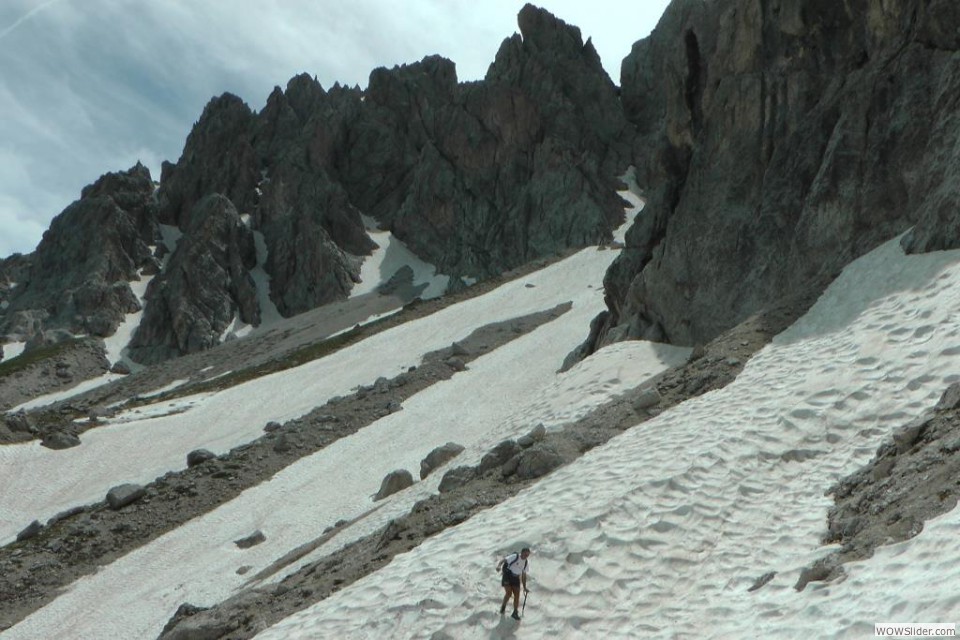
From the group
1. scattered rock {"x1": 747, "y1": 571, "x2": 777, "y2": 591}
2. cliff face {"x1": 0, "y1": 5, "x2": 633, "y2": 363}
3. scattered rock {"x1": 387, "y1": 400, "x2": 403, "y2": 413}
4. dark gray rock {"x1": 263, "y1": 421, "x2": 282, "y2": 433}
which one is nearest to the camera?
scattered rock {"x1": 747, "y1": 571, "x2": 777, "y2": 591}

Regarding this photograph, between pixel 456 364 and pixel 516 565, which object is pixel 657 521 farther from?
pixel 456 364

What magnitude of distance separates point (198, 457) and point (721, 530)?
88.1 feet

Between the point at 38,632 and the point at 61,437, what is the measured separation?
16464 millimetres

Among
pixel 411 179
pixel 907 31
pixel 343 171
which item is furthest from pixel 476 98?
pixel 907 31

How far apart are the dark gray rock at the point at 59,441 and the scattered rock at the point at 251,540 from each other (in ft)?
51.7

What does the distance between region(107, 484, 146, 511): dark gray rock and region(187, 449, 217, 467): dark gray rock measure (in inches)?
109

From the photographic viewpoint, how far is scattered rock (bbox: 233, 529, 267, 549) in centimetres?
2823

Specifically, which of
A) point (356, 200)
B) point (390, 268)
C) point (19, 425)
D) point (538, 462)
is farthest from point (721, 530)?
point (356, 200)

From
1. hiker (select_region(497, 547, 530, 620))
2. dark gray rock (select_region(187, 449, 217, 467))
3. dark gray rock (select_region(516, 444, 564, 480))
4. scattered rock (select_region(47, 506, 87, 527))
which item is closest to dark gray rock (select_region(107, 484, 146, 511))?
scattered rock (select_region(47, 506, 87, 527))

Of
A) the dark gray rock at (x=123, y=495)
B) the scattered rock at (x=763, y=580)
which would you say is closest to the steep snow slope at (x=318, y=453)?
the dark gray rock at (x=123, y=495)

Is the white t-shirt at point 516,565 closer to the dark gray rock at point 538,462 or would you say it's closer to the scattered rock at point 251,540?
the dark gray rock at point 538,462

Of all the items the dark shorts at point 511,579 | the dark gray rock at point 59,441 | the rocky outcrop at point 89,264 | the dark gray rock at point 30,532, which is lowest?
the dark shorts at point 511,579

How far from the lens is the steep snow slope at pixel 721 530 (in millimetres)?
11188

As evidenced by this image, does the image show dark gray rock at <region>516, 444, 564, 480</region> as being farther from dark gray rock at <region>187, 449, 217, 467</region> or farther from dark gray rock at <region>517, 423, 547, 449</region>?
dark gray rock at <region>187, 449, 217, 467</region>
